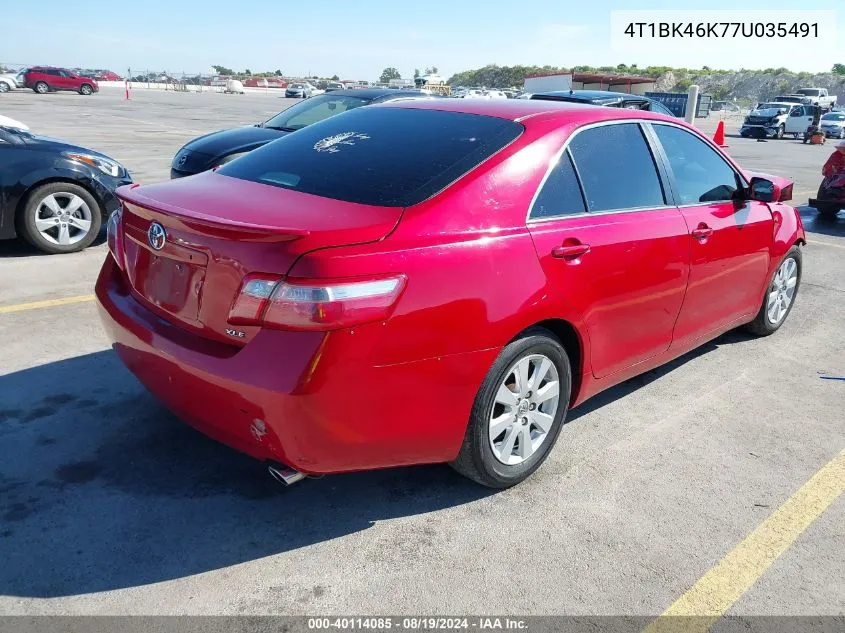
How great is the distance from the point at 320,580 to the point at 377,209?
139 cm

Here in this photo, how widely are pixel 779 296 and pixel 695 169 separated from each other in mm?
1733

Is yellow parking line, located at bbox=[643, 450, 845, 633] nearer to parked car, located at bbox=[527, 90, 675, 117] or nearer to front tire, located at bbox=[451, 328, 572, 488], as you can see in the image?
front tire, located at bbox=[451, 328, 572, 488]

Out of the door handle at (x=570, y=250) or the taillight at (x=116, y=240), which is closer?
the door handle at (x=570, y=250)

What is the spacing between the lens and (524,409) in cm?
316

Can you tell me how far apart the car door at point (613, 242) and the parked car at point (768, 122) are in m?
33.4

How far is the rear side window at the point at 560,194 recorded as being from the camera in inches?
123

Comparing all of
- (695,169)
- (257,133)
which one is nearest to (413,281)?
(695,169)

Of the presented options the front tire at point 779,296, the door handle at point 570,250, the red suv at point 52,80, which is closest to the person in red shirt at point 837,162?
the front tire at point 779,296

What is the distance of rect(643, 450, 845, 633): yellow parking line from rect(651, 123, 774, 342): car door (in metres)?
1.07

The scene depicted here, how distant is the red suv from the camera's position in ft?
142

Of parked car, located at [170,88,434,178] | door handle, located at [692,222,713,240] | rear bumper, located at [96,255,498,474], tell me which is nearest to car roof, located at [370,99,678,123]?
door handle, located at [692,222,713,240]

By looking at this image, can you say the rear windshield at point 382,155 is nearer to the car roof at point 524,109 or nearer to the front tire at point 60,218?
the car roof at point 524,109

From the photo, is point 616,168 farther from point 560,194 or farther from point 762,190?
point 762,190

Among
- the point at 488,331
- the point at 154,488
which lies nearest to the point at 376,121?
the point at 488,331
